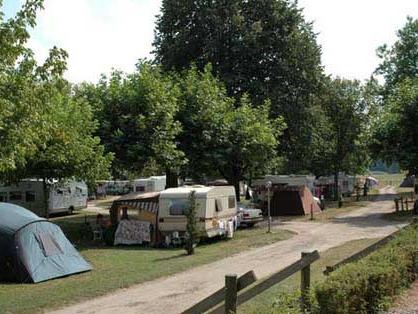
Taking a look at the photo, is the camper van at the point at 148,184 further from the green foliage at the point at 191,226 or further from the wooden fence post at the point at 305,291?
the wooden fence post at the point at 305,291

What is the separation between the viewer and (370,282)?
27.5ft

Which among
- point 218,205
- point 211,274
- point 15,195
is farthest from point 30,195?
point 211,274

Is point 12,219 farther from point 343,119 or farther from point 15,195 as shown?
point 343,119

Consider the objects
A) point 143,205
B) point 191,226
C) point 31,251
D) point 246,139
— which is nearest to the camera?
point 31,251

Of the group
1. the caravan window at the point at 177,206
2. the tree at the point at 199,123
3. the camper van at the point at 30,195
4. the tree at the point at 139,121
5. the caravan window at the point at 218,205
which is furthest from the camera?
the camper van at the point at 30,195

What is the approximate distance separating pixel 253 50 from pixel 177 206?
16.0 m

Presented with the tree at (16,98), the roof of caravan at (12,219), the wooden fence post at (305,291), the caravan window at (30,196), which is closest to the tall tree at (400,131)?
the caravan window at (30,196)

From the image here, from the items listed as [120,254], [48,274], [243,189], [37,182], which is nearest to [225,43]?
[37,182]

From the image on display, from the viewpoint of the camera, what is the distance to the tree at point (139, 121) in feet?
80.0

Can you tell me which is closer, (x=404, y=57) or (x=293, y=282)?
(x=293, y=282)

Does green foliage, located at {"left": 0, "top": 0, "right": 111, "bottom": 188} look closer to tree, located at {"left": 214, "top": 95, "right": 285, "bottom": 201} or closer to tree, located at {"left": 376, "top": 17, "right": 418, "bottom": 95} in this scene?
tree, located at {"left": 214, "top": 95, "right": 285, "bottom": 201}

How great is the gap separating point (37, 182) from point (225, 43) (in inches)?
555

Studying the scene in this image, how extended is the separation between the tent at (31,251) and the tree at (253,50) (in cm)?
2017

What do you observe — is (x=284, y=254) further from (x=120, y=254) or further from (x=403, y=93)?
(x=403, y=93)
